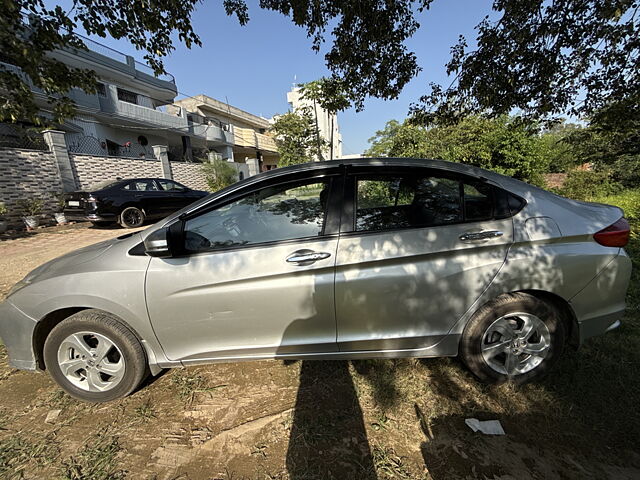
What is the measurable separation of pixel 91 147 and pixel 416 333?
16.8 meters

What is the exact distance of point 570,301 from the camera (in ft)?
5.98

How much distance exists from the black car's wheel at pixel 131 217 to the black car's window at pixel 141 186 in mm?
584

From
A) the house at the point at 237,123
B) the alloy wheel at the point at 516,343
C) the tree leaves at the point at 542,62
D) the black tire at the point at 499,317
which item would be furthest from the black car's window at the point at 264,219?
the house at the point at 237,123

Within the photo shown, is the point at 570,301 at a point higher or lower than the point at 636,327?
higher

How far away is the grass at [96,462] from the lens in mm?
1498

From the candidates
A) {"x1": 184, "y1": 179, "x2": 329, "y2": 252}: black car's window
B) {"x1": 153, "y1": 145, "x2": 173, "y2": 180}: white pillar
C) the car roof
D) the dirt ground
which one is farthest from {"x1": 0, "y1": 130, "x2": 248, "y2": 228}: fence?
the car roof

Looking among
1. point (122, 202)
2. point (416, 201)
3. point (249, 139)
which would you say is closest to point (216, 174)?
point (122, 202)

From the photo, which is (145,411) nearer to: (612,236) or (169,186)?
(612,236)

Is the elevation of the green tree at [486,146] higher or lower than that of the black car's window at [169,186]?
higher

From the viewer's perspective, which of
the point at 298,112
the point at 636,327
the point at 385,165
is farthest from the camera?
the point at 298,112

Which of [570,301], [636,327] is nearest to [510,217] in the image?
[570,301]

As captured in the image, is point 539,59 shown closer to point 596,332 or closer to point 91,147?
point 596,332

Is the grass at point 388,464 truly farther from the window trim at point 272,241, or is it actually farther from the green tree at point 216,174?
the green tree at point 216,174

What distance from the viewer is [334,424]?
1.74m
